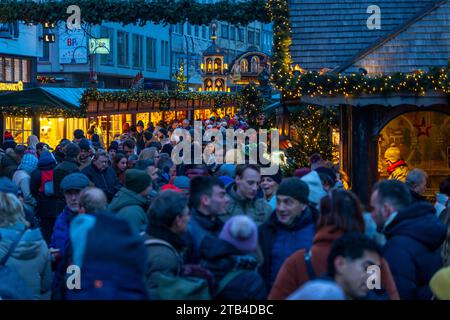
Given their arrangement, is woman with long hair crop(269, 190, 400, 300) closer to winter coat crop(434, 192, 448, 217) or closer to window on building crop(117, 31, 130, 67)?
winter coat crop(434, 192, 448, 217)

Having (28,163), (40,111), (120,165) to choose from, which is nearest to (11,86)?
(40,111)

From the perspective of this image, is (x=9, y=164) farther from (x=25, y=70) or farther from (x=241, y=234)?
(x=25, y=70)

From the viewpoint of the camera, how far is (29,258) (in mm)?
6770

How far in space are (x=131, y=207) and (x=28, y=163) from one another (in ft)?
19.8

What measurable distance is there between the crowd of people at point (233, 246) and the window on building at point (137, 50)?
50.3m

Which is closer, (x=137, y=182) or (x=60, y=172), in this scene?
(x=137, y=182)

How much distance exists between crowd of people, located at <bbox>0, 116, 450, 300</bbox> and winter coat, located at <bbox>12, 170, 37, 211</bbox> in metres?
2.99

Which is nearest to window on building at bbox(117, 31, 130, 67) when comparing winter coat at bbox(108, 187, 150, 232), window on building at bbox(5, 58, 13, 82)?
window on building at bbox(5, 58, 13, 82)

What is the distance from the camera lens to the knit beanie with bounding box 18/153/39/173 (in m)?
13.5

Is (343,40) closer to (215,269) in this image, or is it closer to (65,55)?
(215,269)

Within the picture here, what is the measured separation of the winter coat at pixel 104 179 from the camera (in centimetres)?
1191

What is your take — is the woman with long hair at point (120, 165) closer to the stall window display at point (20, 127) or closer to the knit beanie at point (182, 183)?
the knit beanie at point (182, 183)

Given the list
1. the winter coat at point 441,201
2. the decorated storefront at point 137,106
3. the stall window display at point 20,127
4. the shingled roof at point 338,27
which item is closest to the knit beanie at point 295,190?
the winter coat at point 441,201

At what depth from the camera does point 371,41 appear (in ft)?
56.9
